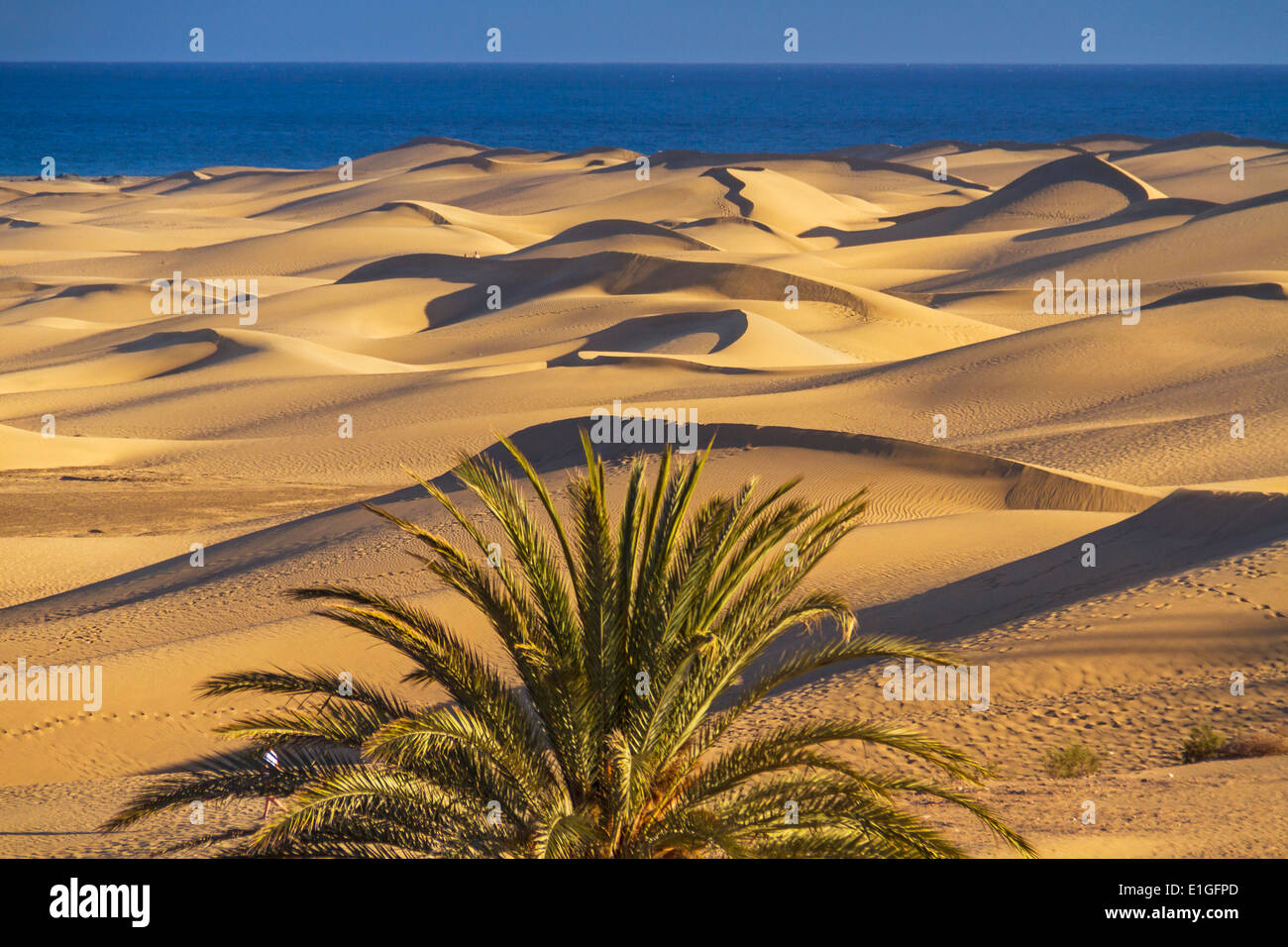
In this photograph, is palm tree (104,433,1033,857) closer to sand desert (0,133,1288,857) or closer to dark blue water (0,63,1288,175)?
sand desert (0,133,1288,857)

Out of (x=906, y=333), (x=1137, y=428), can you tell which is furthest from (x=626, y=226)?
(x=1137, y=428)

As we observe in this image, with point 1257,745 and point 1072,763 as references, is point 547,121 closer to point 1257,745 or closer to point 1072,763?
point 1072,763

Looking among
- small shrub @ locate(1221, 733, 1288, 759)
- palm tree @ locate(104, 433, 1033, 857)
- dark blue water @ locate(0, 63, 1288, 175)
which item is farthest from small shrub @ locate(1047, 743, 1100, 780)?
dark blue water @ locate(0, 63, 1288, 175)

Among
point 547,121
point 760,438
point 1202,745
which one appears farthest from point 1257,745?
point 547,121

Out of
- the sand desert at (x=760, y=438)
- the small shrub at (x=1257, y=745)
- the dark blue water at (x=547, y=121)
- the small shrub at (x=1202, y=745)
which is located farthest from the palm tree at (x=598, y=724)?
the dark blue water at (x=547, y=121)

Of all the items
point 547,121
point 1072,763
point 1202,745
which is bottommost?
point 1072,763
